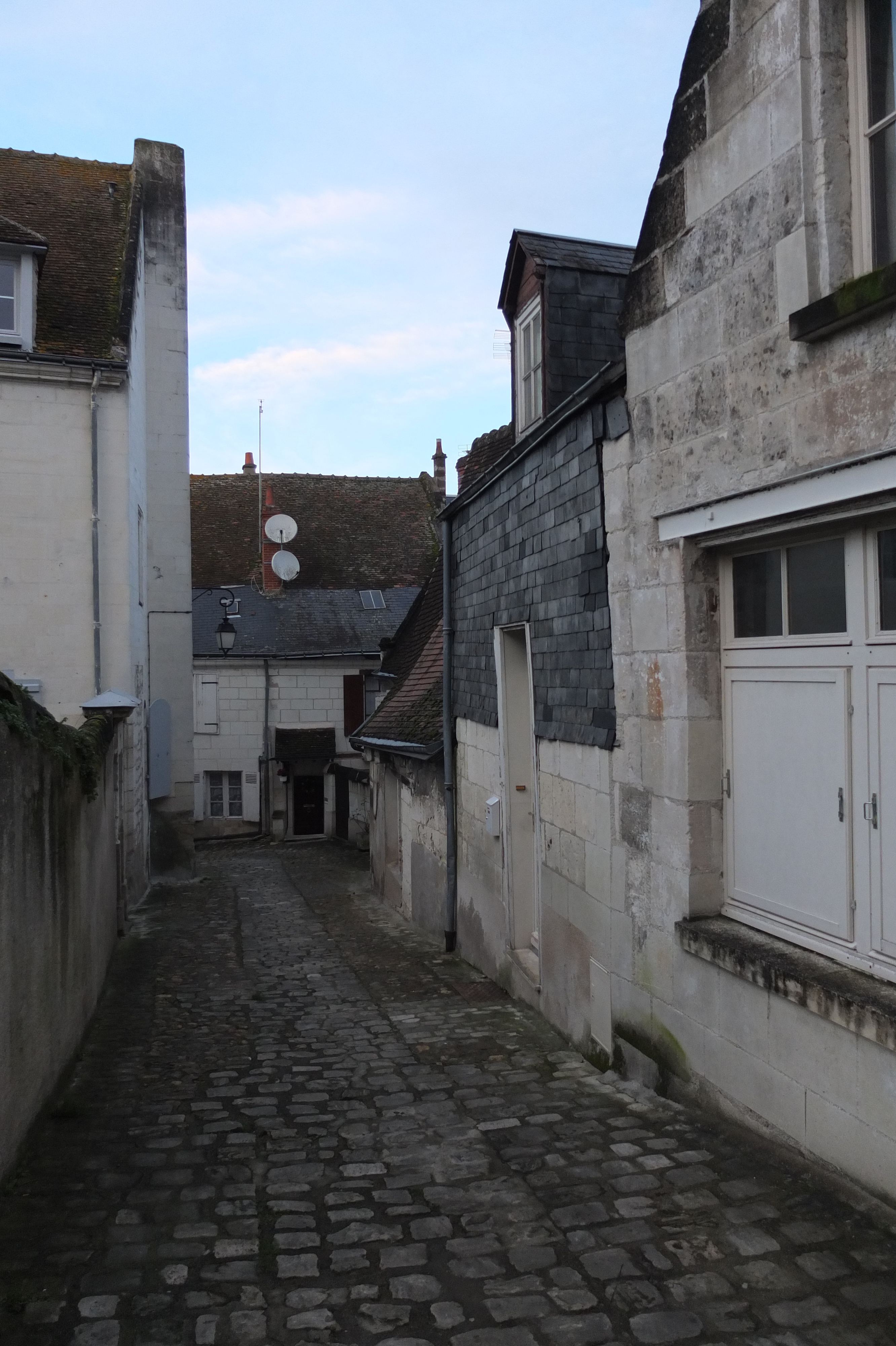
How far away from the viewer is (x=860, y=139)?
3666 millimetres

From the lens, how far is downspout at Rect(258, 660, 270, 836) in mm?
23578

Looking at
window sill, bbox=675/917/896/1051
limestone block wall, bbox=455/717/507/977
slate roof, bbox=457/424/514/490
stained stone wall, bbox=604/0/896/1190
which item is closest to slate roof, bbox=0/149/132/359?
slate roof, bbox=457/424/514/490

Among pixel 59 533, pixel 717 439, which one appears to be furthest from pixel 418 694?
pixel 717 439

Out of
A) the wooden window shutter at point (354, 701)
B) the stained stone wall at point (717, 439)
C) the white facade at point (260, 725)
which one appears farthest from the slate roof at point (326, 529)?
the stained stone wall at point (717, 439)

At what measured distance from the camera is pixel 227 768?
77.9ft

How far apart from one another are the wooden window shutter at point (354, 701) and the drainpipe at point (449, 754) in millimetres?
12692

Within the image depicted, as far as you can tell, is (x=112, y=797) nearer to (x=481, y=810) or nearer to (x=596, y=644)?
(x=481, y=810)

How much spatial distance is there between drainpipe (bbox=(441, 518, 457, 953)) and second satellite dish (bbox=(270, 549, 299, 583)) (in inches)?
568

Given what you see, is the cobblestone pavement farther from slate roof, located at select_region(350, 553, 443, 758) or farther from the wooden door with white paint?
slate roof, located at select_region(350, 553, 443, 758)

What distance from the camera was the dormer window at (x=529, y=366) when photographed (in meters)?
7.94

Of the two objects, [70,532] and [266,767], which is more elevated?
[70,532]

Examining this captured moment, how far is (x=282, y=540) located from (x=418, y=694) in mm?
12327

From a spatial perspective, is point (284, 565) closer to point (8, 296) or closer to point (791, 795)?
point (8, 296)

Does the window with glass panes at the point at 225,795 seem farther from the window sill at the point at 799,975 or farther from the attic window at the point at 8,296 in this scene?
the window sill at the point at 799,975
